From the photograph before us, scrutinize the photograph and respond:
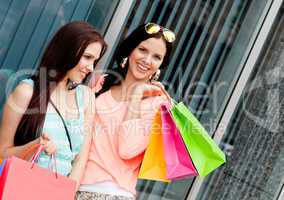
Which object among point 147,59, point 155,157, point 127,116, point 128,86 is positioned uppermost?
point 147,59

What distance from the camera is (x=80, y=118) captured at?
Answer: 1953 mm

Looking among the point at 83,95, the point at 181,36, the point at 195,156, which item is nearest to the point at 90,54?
the point at 83,95

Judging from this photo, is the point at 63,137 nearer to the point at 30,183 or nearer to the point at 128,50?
the point at 30,183

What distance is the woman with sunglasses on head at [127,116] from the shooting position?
2.03 metres

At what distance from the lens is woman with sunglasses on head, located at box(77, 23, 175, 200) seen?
2025mm

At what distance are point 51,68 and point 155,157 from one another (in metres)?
0.57

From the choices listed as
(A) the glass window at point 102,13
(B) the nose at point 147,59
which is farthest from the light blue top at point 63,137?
(A) the glass window at point 102,13

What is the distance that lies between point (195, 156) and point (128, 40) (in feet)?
1.81

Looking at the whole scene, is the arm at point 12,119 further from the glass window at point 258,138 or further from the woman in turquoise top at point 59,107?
the glass window at point 258,138

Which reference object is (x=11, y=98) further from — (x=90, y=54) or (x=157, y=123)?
(x=157, y=123)

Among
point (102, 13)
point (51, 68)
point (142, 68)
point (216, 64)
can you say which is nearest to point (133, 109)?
point (142, 68)

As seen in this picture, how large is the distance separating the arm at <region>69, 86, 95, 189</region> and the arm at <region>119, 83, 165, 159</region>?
0.12 metres

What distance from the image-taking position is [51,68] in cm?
186

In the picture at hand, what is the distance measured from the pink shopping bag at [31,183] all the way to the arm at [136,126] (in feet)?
1.14
